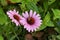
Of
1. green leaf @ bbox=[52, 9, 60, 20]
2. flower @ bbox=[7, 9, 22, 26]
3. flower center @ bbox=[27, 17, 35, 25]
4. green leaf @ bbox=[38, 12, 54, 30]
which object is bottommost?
green leaf @ bbox=[38, 12, 54, 30]

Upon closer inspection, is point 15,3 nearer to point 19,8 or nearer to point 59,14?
point 19,8

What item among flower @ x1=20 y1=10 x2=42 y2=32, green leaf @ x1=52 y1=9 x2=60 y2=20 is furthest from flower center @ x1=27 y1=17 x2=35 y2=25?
green leaf @ x1=52 y1=9 x2=60 y2=20

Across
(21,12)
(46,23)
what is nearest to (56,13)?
(46,23)

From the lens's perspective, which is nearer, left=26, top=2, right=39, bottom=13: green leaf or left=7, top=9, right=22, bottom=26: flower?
left=7, top=9, right=22, bottom=26: flower

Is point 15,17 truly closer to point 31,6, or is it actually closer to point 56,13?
point 31,6

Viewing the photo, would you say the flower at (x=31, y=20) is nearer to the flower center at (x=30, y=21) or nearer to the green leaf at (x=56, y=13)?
the flower center at (x=30, y=21)

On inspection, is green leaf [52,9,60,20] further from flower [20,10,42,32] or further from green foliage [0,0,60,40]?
flower [20,10,42,32]

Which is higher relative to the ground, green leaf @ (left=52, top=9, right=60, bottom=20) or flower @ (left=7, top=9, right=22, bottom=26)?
flower @ (left=7, top=9, right=22, bottom=26)

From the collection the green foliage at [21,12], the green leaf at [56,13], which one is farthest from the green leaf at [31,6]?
the green leaf at [56,13]

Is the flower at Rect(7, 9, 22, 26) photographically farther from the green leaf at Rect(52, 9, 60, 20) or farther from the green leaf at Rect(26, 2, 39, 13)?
the green leaf at Rect(52, 9, 60, 20)
